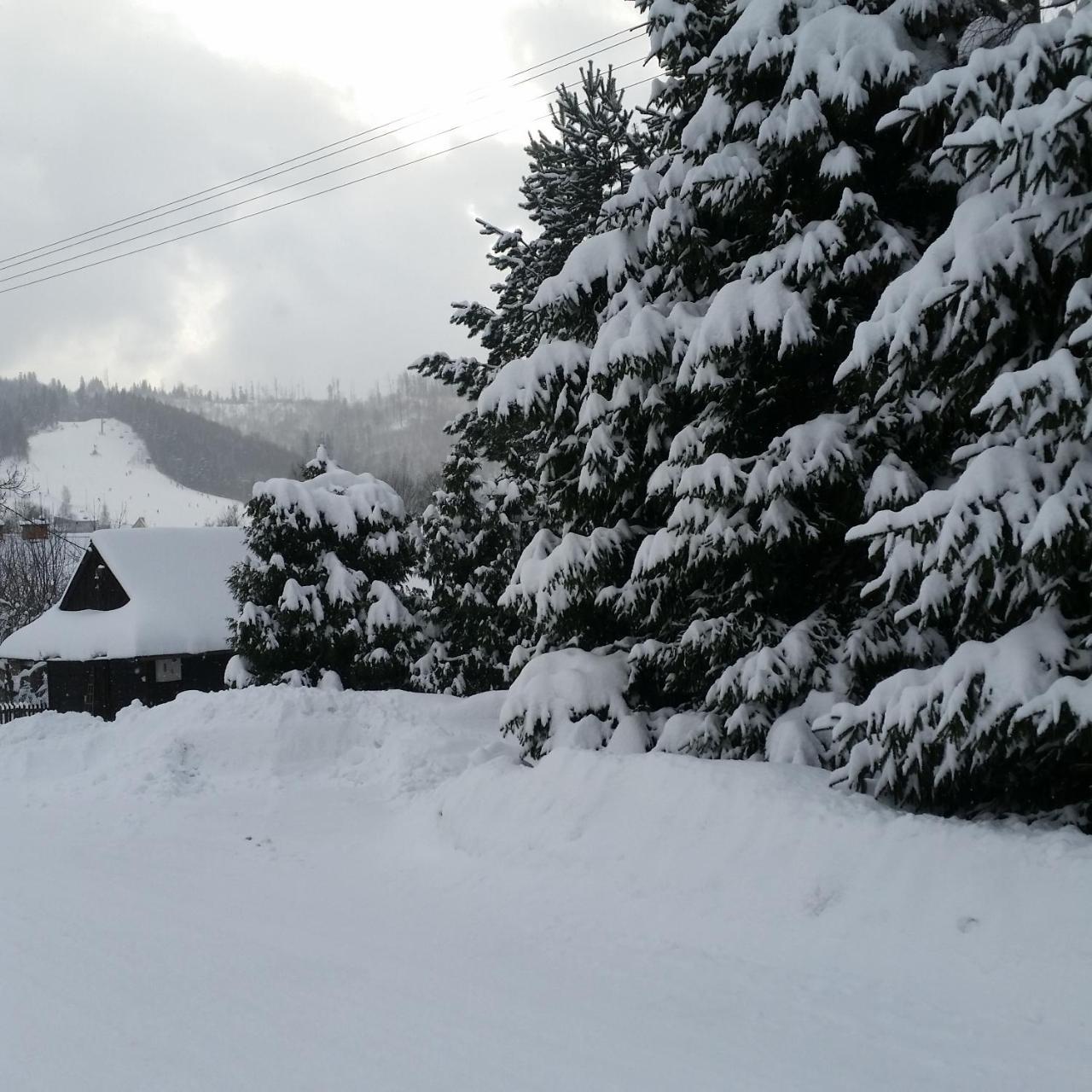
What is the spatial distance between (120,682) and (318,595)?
12533 mm

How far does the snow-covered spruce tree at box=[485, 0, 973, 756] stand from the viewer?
7.71 metres

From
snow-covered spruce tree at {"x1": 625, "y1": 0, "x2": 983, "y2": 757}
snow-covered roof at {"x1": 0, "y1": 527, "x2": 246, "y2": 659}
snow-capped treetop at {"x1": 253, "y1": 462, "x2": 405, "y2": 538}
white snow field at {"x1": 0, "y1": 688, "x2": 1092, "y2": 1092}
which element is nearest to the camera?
white snow field at {"x1": 0, "y1": 688, "x2": 1092, "y2": 1092}

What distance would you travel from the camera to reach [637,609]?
9.07m

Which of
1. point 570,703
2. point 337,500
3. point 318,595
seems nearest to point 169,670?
point 318,595

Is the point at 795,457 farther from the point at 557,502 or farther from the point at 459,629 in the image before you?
the point at 459,629

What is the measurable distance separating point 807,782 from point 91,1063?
509 cm

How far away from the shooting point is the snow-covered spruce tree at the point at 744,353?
771 centimetres

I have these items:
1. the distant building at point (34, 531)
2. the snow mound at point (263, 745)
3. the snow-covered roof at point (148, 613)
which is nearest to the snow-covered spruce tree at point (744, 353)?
the snow mound at point (263, 745)

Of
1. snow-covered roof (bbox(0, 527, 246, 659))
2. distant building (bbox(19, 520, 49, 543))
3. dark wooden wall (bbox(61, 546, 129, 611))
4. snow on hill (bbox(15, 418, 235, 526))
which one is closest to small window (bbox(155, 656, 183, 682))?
snow-covered roof (bbox(0, 527, 246, 659))

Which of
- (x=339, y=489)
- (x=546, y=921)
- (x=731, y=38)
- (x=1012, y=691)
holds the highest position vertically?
(x=731, y=38)

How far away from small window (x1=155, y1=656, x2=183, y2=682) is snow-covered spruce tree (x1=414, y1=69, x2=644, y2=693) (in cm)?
1014

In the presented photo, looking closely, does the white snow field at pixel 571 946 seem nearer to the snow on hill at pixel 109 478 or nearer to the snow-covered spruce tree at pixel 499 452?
the snow-covered spruce tree at pixel 499 452

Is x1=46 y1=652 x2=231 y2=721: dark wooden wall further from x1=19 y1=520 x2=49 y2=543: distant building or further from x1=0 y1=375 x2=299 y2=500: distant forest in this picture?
x1=0 y1=375 x2=299 y2=500: distant forest

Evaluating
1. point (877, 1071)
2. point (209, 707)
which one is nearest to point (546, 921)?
point (877, 1071)
